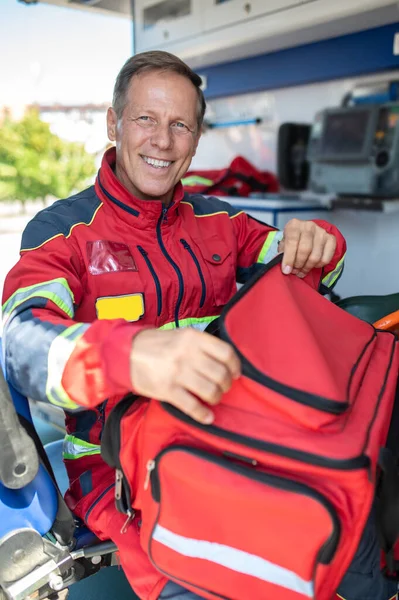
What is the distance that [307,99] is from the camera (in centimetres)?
289

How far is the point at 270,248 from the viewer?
142 cm

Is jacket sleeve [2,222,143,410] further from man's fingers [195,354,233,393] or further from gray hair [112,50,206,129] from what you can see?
gray hair [112,50,206,129]

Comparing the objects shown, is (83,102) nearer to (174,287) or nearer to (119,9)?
(119,9)

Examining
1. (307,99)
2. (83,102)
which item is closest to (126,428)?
(307,99)

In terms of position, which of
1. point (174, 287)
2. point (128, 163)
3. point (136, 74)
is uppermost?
point (136, 74)

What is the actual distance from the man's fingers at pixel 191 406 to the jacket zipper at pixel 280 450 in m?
0.02

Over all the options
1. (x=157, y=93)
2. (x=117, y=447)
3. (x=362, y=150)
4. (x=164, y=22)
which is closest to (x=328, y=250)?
(x=157, y=93)

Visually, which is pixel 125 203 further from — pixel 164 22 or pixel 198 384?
pixel 164 22

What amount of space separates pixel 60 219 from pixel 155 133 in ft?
1.00

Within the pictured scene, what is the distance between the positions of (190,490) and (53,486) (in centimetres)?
32

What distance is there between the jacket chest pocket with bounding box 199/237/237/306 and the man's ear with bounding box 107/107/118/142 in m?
0.35

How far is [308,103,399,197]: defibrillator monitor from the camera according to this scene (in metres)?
2.31

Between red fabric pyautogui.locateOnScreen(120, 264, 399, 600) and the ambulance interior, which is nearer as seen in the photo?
red fabric pyautogui.locateOnScreen(120, 264, 399, 600)

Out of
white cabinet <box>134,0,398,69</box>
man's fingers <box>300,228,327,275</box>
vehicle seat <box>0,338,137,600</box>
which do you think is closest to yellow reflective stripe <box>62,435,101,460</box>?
vehicle seat <box>0,338,137,600</box>
